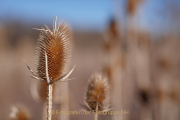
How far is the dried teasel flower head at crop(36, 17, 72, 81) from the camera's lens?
1.23 metres

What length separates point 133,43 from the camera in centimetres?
402

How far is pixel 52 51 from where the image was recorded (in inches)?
48.8

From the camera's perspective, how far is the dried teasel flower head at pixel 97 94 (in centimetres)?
148

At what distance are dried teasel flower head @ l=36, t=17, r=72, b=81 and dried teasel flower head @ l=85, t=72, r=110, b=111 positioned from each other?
0.35 metres

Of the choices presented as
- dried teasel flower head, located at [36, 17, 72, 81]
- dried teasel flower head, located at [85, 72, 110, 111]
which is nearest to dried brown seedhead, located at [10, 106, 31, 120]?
dried teasel flower head, located at [85, 72, 110, 111]

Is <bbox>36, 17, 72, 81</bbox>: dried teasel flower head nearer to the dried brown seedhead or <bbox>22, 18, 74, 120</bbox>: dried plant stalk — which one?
<bbox>22, 18, 74, 120</bbox>: dried plant stalk

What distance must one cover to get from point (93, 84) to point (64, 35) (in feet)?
1.57

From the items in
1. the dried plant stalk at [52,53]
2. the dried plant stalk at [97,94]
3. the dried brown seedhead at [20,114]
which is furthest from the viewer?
the dried brown seedhead at [20,114]

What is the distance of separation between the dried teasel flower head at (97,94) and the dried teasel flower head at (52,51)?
1.15 feet

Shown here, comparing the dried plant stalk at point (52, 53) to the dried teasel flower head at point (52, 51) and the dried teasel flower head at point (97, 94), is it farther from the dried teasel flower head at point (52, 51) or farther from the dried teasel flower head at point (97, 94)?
the dried teasel flower head at point (97, 94)

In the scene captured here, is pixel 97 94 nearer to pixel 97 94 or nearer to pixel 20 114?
pixel 97 94

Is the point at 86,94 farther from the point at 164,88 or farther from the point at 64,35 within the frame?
the point at 164,88

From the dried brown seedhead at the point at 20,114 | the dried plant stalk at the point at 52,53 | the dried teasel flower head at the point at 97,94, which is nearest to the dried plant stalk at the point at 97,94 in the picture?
the dried teasel flower head at the point at 97,94

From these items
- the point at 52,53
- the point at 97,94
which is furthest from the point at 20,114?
the point at 52,53
